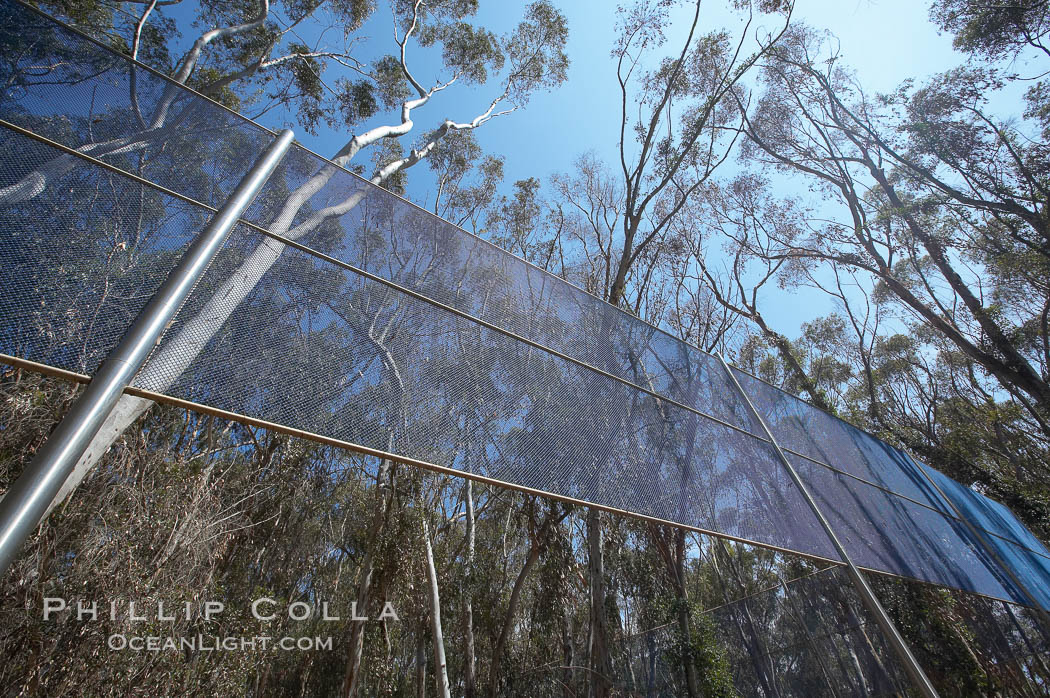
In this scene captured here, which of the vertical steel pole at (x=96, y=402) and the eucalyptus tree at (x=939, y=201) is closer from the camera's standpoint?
the vertical steel pole at (x=96, y=402)

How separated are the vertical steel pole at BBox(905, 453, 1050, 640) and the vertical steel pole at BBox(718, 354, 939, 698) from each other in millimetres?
2337

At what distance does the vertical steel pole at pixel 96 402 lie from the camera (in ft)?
2.52

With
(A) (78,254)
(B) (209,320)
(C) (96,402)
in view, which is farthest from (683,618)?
(A) (78,254)

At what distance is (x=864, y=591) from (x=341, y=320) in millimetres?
2684

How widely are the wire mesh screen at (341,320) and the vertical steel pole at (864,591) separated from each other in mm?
69

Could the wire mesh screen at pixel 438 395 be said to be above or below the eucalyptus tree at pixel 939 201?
below

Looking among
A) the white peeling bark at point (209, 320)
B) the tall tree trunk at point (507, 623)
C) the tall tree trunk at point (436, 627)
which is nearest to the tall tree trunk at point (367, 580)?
the tall tree trunk at point (436, 627)

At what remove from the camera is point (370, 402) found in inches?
58.8

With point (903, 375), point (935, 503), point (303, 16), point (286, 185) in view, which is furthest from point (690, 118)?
point (286, 185)

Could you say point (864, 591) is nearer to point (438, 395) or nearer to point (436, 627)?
point (438, 395)

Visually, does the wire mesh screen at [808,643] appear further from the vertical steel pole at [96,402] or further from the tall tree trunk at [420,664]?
the vertical steel pole at [96,402]

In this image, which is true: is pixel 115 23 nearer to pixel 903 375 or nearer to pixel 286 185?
pixel 286 185

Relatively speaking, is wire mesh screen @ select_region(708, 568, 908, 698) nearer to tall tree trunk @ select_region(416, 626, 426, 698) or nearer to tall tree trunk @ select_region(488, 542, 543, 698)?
tall tree trunk @ select_region(488, 542, 543, 698)

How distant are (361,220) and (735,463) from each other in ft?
7.57
